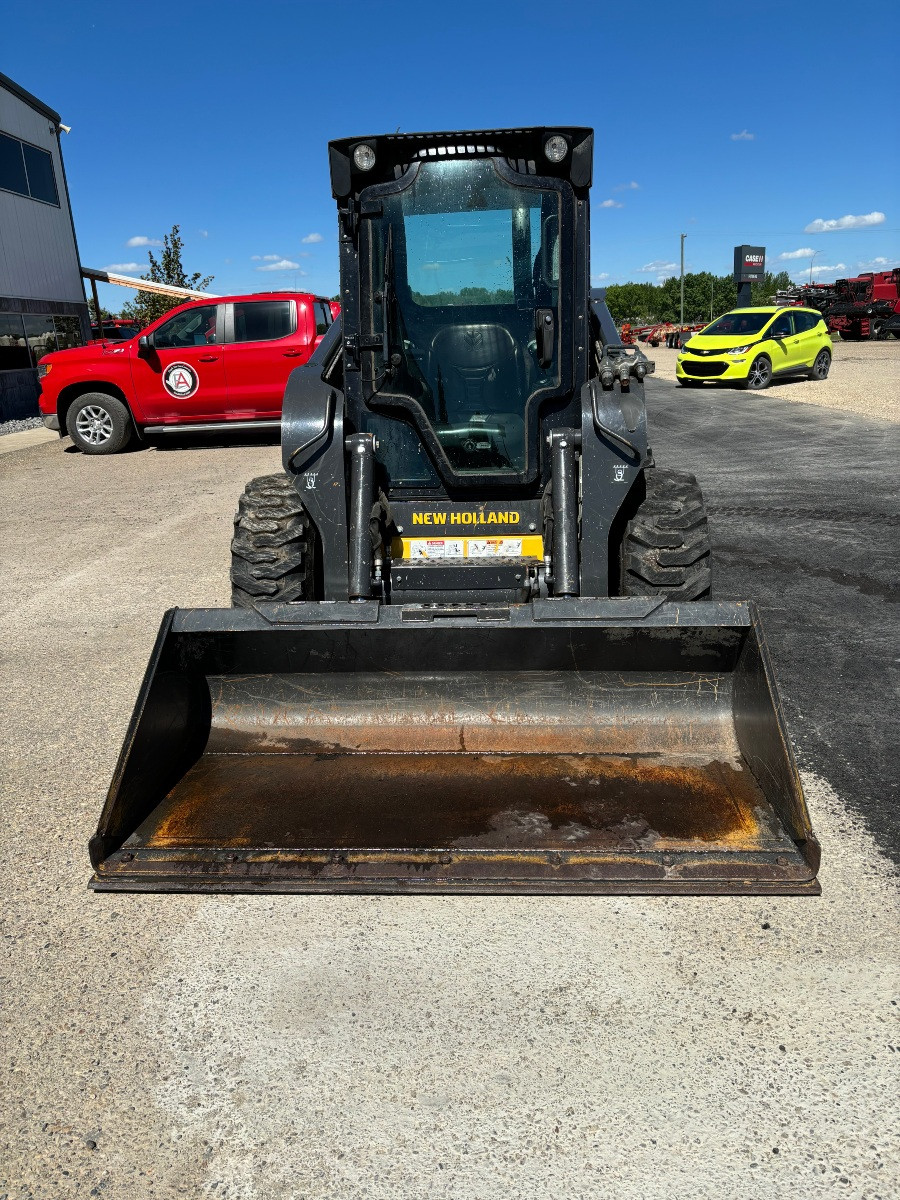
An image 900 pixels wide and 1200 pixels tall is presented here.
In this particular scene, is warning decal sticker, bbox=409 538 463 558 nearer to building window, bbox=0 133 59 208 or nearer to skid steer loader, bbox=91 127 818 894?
skid steer loader, bbox=91 127 818 894

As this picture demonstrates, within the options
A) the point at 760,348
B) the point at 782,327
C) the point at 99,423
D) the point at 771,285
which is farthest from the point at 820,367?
the point at 771,285

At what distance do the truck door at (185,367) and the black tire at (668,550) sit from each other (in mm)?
9811

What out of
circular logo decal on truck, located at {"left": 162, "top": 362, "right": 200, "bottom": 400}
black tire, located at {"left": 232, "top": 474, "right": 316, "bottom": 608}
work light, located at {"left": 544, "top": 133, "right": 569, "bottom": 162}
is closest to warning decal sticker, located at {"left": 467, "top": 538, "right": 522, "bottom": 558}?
black tire, located at {"left": 232, "top": 474, "right": 316, "bottom": 608}

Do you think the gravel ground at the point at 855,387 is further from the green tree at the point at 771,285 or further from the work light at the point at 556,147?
the green tree at the point at 771,285

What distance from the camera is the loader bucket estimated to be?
9.96 feet

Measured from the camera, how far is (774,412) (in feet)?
53.5

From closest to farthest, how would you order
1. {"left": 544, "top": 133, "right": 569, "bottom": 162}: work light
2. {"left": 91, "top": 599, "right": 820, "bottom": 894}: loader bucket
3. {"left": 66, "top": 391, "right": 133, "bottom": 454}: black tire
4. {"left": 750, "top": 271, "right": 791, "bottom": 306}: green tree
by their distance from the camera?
{"left": 91, "top": 599, "right": 820, "bottom": 894}: loader bucket, {"left": 544, "top": 133, "right": 569, "bottom": 162}: work light, {"left": 66, "top": 391, "right": 133, "bottom": 454}: black tire, {"left": 750, "top": 271, "right": 791, "bottom": 306}: green tree

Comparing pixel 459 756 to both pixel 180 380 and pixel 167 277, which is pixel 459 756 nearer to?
pixel 180 380

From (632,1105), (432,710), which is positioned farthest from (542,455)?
(632,1105)

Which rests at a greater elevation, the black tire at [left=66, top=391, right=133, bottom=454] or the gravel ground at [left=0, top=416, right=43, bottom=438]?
the black tire at [left=66, top=391, right=133, bottom=454]

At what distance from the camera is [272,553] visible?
4.41 m

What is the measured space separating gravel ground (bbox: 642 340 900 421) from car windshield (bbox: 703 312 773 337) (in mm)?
1195

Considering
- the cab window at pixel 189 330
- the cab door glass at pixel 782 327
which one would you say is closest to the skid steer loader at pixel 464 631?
the cab window at pixel 189 330

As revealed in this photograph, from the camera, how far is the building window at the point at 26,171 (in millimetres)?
18922
